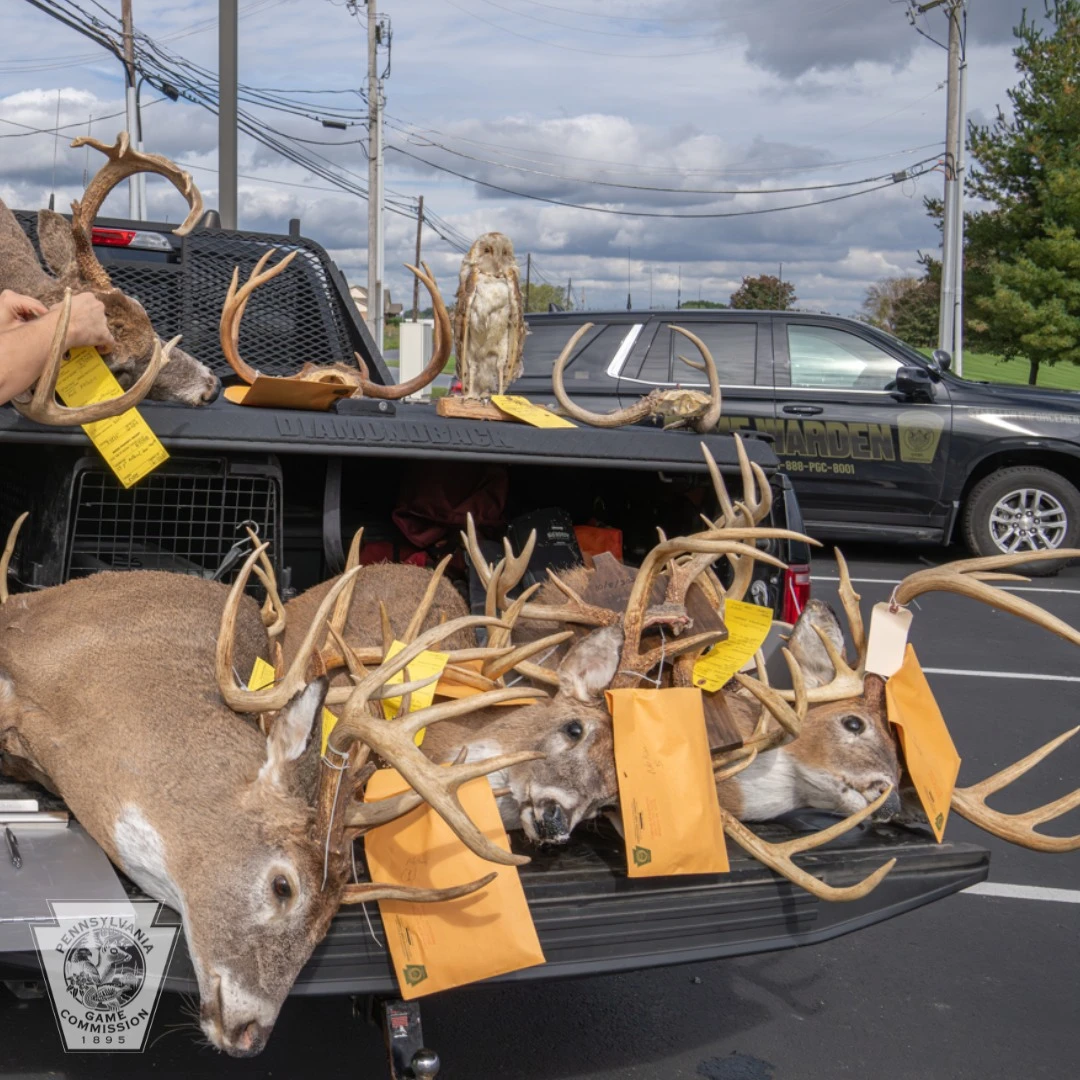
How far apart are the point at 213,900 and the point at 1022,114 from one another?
2018 centimetres

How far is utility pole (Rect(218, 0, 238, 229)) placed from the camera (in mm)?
9578

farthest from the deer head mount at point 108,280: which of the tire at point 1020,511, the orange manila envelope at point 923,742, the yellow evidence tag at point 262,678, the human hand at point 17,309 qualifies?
the tire at point 1020,511

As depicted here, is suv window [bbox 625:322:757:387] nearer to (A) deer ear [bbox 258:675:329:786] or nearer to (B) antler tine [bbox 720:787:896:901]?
(B) antler tine [bbox 720:787:896:901]

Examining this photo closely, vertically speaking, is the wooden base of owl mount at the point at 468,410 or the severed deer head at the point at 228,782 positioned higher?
the wooden base of owl mount at the point at 468,410

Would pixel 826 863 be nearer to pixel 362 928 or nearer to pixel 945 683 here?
pixel 362 928

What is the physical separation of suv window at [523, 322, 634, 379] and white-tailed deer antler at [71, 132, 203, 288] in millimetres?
6696

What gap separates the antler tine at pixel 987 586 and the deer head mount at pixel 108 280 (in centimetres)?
202

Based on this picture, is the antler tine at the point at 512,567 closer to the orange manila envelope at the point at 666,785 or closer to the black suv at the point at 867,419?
the orange manila envelope at the point at 666,785

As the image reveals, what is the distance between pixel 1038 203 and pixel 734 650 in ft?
61.0

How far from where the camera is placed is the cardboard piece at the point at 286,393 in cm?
353

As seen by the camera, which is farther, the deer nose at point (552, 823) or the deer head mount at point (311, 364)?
the deer head mount at point (311, 364)

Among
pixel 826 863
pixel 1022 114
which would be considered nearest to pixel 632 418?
pixel 826 863

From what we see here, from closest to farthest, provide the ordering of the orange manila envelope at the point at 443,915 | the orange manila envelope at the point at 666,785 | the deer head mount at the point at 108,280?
1. the orange manila envelope at the point at 443,915
2. the orange manila envelope at the point at 666,785
3. the deer head mount at the point at 108,280

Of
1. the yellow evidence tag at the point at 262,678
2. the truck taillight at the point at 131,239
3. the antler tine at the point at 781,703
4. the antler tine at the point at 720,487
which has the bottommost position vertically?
the antler tine at the point at 781,703
